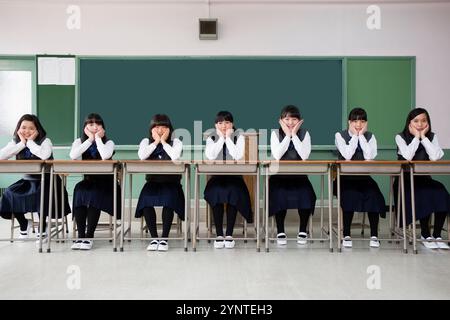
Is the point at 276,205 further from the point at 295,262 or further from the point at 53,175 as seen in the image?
the point at 53,175

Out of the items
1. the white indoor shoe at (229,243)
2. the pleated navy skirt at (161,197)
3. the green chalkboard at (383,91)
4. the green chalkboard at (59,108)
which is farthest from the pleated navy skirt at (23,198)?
the green chalkboard at (383,91)

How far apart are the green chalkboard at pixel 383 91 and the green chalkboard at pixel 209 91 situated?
Result: 0.21m

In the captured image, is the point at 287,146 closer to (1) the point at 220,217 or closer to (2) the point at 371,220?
(1) the point at 220,217

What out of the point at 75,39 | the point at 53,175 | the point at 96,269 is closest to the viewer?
the point at 96,269

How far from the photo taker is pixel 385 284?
245 centimetres

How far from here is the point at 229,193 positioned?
11.8 feet

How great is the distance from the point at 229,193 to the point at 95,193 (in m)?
1.08

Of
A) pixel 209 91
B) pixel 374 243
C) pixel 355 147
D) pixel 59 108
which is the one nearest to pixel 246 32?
pixel 209 91

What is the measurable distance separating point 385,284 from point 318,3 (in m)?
3.94

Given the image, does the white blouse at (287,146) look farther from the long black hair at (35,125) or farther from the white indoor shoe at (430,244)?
the long black hair at (35,125)

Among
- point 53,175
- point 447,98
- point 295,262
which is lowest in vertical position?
point 295,262

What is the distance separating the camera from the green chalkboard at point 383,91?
17.8ft

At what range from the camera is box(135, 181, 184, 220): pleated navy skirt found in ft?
11.6
